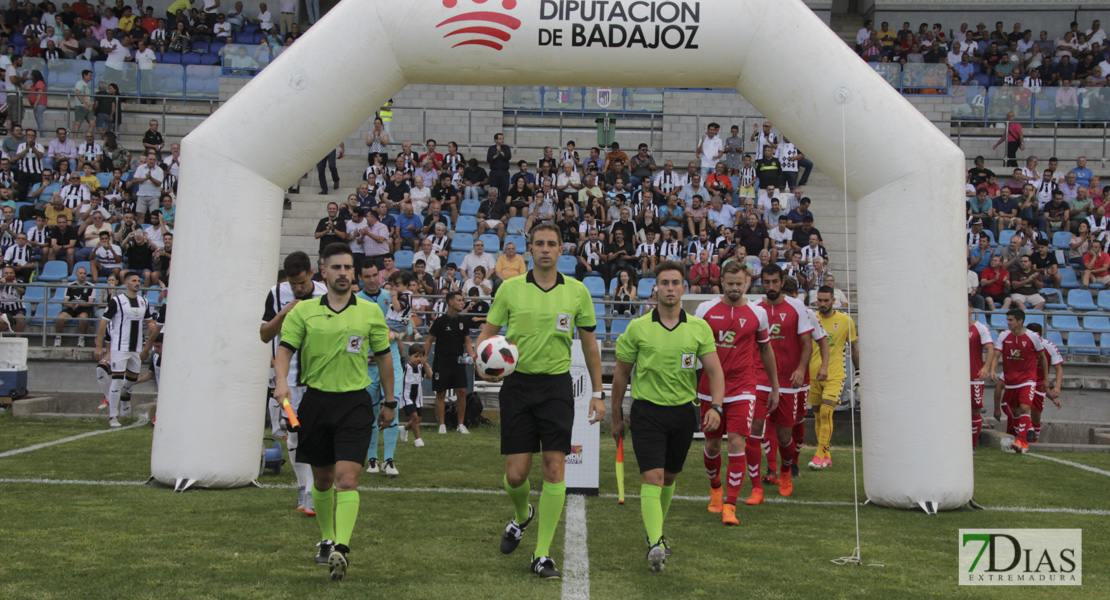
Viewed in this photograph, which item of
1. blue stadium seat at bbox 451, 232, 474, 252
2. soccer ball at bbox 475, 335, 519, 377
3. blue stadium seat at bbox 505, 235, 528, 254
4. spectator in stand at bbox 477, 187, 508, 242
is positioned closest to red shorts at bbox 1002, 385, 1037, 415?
blue stadium seat at bbox 505, 235, 528, 254

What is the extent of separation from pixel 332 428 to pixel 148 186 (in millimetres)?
16098

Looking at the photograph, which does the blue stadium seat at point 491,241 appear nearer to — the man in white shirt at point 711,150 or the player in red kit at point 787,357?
the man in white shirt at point 711,150

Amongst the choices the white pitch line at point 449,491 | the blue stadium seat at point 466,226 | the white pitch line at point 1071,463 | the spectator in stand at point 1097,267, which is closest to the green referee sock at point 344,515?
the white pitch line at point 449,491

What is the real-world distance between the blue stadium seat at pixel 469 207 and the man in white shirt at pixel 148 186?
594 centimetres

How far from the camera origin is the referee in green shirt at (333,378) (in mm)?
6211

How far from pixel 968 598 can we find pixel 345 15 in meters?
6.51

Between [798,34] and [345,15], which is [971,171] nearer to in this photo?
[798,34]

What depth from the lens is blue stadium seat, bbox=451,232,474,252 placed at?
1952 centimetres

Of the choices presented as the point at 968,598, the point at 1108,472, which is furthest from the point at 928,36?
the point at 968,598

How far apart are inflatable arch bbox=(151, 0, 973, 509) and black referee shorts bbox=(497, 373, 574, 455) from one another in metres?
3.34

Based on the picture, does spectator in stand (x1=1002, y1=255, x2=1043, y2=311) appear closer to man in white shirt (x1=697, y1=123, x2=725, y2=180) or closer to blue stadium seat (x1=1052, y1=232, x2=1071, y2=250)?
blue stadium seat (x1=1052, y1=232, x2=1071, y2=250)

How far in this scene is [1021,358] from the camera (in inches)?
572

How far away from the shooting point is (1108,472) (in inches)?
460

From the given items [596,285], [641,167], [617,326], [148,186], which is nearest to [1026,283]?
[617,326]
